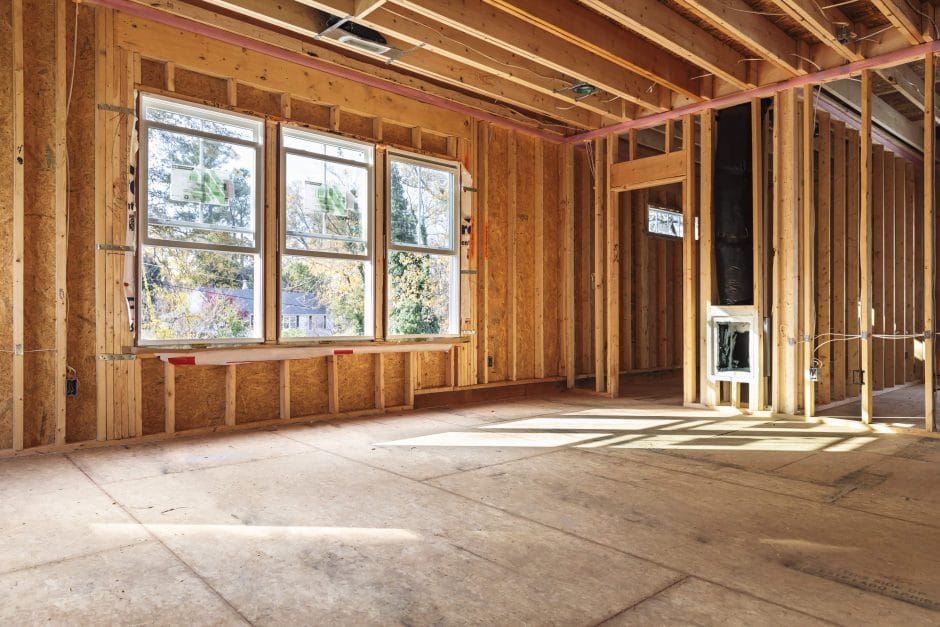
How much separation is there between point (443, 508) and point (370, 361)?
10.8 ft

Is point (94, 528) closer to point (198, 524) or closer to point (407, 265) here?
point (198, 524)

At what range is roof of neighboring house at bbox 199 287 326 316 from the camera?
5383mm

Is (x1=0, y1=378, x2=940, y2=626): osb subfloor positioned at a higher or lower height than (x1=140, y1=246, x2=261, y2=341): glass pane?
lower

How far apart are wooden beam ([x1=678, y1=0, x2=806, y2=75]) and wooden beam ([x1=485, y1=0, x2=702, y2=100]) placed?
2.15 feet

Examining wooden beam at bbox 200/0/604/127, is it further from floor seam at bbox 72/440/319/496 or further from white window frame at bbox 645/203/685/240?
floor seam at bbox 72/440/319/496

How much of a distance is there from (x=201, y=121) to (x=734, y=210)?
523 centimetres

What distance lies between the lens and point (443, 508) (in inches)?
129

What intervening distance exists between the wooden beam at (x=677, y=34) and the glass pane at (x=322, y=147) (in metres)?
2.64

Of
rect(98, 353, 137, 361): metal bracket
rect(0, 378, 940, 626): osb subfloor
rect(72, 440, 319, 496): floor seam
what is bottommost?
rect(0, 378, 940, 626): osb subfloor

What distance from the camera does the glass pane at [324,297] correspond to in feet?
18.9

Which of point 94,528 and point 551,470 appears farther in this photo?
point 551,470

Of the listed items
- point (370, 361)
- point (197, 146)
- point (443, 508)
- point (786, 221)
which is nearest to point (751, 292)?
point (786, 221)

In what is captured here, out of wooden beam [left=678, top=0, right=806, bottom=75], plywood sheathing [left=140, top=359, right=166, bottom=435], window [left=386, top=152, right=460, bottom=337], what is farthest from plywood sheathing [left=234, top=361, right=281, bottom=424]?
wooden beam [left=678, top=0, right=806, bottom=75]

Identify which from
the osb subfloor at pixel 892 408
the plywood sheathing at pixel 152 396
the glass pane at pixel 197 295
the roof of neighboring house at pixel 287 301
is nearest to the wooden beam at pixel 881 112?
the osb subfloor at pixel 892 408
